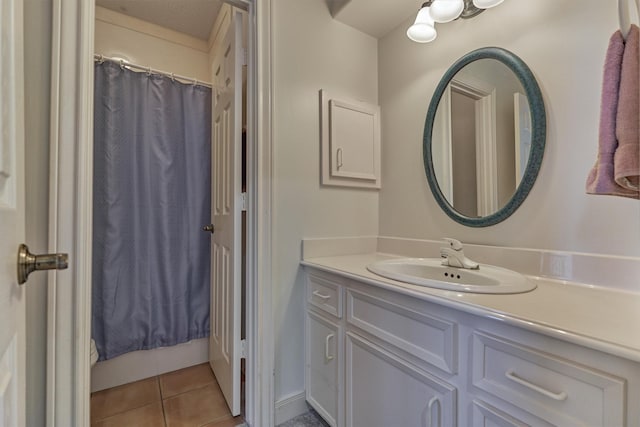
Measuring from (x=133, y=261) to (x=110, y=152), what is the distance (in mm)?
688

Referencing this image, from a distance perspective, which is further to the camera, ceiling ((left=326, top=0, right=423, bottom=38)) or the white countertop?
ceiling ((left=326, top=0, right=423, bottom=38))

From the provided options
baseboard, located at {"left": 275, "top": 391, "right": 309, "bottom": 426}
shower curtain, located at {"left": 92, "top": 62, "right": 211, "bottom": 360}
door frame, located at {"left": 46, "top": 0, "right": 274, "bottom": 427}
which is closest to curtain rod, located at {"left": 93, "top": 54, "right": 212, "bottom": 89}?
shower curtain, located at {"left": 92, "top": 62, "right": 211, "bottom": 360}

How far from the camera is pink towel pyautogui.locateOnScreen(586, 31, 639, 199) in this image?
26.5 inches

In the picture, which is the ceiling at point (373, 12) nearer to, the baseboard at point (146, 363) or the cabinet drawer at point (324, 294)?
the cabinet drawer at point (324, 294)

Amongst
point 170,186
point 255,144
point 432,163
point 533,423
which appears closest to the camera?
point 533,423

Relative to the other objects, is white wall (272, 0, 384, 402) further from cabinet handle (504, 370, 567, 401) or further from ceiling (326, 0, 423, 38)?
cabinet handle (504, 370, 567, 401)

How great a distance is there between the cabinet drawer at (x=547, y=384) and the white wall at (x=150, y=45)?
2.45 m

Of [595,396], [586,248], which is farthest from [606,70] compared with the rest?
[595,396]

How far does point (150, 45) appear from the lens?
2037 mm

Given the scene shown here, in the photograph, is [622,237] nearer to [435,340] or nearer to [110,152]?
[435,340]

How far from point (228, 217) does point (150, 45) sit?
1504mm

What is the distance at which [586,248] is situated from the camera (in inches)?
38.6

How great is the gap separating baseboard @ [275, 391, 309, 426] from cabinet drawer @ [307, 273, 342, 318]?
1.63ft

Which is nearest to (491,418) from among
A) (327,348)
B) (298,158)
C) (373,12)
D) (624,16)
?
(327,348)
